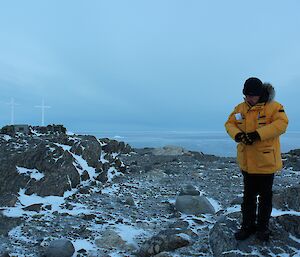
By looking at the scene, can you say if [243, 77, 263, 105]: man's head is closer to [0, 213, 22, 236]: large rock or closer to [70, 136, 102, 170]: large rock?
[0, 213, 22, 236]: large rock

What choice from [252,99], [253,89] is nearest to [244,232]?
[252,99]

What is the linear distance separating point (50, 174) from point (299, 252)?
23.0ft

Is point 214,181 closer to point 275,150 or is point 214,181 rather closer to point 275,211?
point 275,211

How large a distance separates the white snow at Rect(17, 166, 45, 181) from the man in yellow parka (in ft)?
20.4

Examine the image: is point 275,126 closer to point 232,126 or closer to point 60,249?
point 232,126

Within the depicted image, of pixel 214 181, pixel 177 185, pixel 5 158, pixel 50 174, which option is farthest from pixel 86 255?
pixel 214 181

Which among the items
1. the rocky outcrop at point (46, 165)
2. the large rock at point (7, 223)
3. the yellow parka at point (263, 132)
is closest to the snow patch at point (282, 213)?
the yellow parka at point (263, 132)

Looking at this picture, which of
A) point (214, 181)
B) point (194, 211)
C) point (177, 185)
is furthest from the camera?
point (214, 181)

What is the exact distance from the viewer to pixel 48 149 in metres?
10.6

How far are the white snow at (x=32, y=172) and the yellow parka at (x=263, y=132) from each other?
634 centimetres

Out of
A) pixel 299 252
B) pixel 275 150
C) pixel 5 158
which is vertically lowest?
pixel 299 252

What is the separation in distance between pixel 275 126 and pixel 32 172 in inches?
284

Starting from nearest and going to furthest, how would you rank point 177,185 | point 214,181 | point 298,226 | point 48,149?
point 298,226 < point 48,149 < point 177,185 < point 214,181

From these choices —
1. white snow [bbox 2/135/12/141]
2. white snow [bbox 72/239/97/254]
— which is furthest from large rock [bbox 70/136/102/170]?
white snow [bbox 72/239/97/254]
